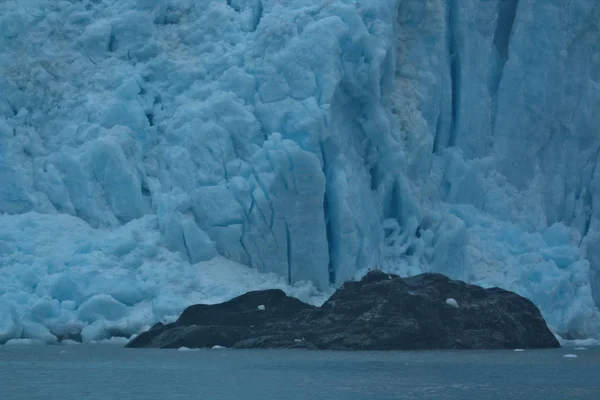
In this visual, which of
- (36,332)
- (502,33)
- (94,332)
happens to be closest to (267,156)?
(94,332)

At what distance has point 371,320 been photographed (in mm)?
19750

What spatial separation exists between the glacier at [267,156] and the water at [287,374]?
2124 millimetres

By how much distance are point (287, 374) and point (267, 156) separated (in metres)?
6.63

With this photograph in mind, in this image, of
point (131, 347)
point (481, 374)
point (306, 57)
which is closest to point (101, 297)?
point (131, 347)

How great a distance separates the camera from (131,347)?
20672mm

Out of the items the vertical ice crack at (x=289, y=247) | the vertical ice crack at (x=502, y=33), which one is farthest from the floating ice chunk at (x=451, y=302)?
the vertical ice crack at (x=502, y=33)

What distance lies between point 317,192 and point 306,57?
8.43ft

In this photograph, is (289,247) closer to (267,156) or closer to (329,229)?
(329,229)

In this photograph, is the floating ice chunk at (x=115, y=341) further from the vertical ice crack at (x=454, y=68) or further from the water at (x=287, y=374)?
the vertical ice crack at (x=454, y=68)

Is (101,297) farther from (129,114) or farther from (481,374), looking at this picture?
(481,374)

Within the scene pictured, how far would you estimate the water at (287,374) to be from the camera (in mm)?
13992

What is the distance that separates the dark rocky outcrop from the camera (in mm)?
19719

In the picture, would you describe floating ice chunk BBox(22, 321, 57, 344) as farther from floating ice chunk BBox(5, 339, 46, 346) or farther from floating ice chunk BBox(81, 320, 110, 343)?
floating ice chunk BBox(81, 320, 110, 343)

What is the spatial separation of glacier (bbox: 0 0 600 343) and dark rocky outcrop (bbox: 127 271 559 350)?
78 centimetres
